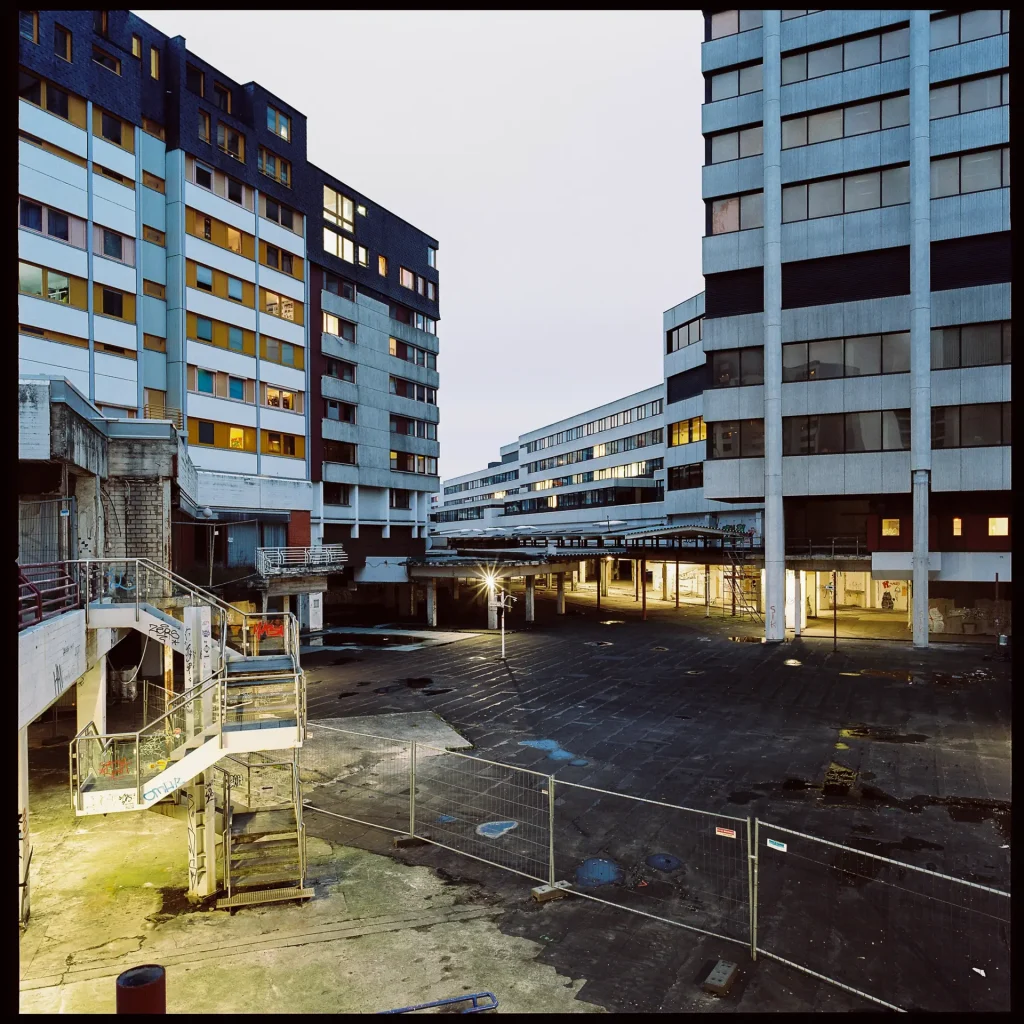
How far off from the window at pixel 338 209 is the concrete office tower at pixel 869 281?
1043 inches

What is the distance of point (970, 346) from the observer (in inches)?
1597

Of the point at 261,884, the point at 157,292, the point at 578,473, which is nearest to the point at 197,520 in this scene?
the point at 157,292

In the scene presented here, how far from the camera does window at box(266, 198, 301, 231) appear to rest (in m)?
48.3

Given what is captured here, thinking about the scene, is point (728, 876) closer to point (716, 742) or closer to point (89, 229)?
point (716, 742)

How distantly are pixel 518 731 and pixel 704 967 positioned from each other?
13.1m

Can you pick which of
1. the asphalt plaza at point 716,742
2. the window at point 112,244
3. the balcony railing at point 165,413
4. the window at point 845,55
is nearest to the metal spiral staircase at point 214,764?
the asphalt plaza at point 716,742

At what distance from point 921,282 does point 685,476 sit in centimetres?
3162

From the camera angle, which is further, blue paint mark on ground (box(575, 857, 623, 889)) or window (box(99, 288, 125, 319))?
window (box(99, 288, 125, 319))

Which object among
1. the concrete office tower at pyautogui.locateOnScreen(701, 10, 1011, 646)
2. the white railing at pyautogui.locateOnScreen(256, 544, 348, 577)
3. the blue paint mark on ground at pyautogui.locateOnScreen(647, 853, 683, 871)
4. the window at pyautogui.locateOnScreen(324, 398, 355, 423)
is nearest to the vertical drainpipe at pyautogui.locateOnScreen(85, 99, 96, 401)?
the white railing at pyautogui.locateOnScreen(256, 544, 348, 577)

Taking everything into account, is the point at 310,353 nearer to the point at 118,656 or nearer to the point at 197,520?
the point at 197,520

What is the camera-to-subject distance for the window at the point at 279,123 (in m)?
48.5

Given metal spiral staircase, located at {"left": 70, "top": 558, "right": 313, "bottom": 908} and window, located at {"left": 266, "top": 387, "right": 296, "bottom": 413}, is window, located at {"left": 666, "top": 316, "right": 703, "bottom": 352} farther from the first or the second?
metal spiral staircase, located at {"left": 70, "top": 558, "right": 313, "bottom": 908}

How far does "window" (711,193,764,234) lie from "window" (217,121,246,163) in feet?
97.8

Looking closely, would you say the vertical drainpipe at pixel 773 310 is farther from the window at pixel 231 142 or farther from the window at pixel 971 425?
the window at pixel 231 142
